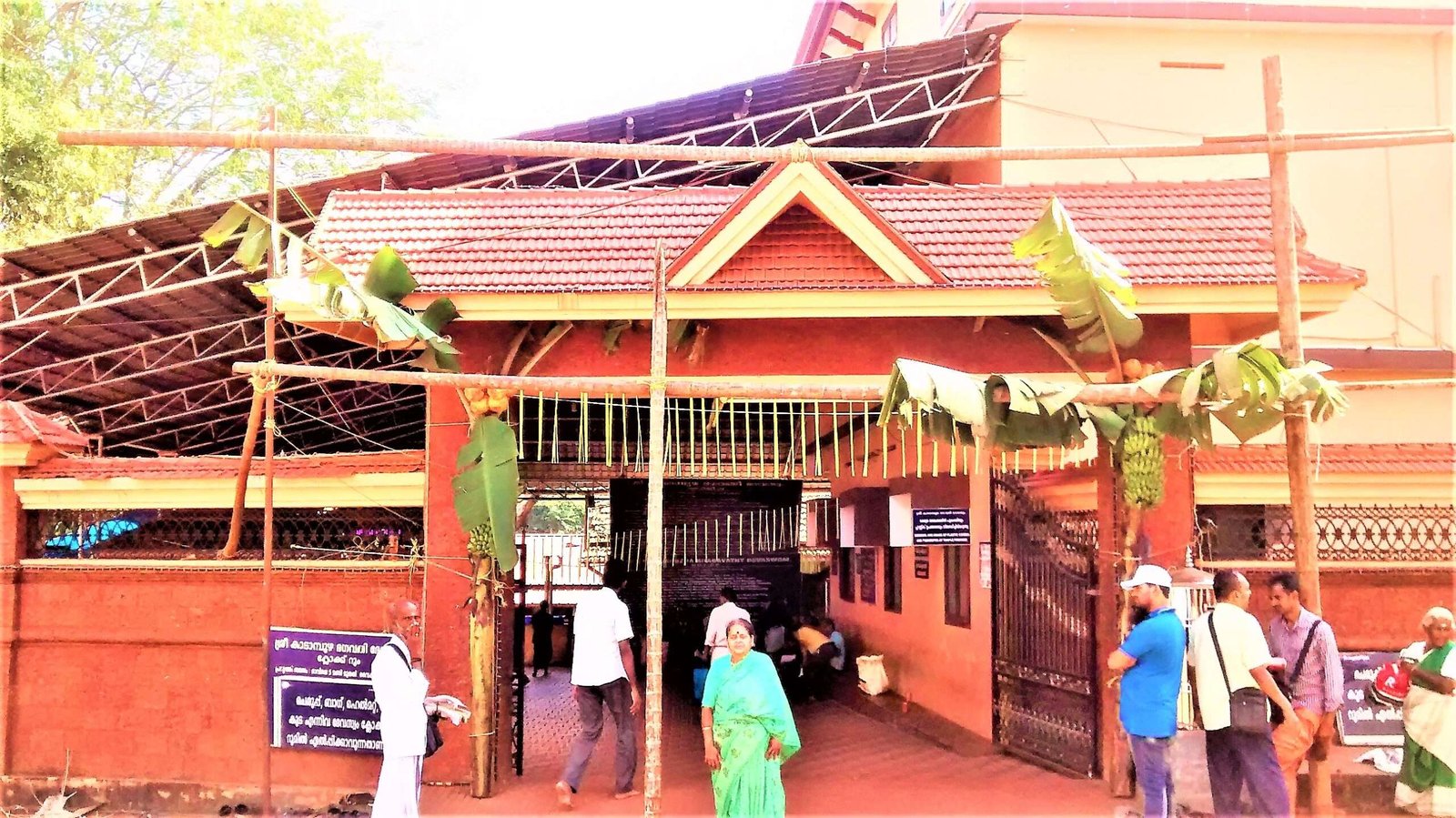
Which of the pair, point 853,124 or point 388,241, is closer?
point 388,241

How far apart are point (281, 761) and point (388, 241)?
440 cm

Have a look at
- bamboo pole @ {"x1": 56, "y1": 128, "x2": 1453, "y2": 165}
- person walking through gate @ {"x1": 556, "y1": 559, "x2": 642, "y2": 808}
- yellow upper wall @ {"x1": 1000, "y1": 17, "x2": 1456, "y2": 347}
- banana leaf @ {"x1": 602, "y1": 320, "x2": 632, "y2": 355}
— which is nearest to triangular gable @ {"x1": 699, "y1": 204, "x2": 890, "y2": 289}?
banana leaf @ {"x1": 602, "y1": 320, "x2": 632, "y2": 355}

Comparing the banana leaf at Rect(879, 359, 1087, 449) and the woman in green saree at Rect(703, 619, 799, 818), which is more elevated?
the banana leaf at Rect(879, 359, 1087, 449)

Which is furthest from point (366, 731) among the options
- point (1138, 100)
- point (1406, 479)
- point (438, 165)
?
point (1138, 100)

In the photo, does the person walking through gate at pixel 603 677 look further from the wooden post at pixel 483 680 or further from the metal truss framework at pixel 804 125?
the metal truss framework at pixel 804 125

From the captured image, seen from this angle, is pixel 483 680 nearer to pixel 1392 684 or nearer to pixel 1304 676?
pixel 1304 676

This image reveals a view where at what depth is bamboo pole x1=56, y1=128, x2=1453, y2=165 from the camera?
610 centimetres

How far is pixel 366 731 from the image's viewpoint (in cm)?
859

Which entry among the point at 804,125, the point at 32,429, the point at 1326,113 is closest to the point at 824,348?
the point at 804,125

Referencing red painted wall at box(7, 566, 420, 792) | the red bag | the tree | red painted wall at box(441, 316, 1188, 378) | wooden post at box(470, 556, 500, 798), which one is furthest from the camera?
the tree

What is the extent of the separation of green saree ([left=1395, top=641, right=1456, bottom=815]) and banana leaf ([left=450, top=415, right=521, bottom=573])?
6444mm

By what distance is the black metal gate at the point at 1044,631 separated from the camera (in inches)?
338

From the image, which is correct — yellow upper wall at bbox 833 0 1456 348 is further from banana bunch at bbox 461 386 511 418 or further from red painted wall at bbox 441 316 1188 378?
banana bunch at bbox 461 386 511 418

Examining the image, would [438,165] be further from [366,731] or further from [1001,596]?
[1001,596]
